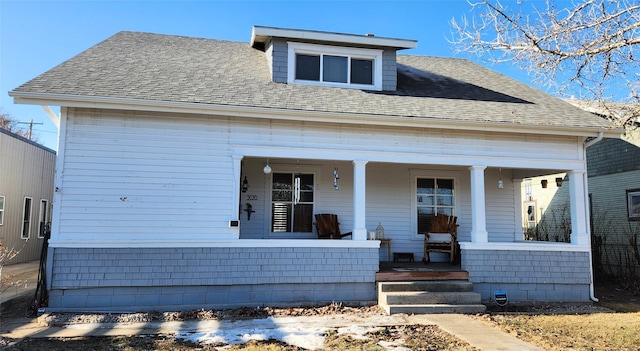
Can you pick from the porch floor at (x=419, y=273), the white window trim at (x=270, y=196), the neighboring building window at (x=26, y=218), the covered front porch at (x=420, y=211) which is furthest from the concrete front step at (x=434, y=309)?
the neighboring building window at (x=26, y=218)

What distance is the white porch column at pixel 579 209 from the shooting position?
9.03 m

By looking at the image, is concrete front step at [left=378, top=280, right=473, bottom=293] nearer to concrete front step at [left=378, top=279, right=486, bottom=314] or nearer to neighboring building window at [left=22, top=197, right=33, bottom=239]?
concrete front step at [left=378, top=279, right=486, bottom=314]

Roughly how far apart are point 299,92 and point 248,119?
4.43 ft

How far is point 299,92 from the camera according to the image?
29.3ft

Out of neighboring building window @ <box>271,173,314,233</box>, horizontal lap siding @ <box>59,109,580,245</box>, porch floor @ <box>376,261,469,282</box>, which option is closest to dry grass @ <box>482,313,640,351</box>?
porch floor @ <box>376,261,469,282</box>

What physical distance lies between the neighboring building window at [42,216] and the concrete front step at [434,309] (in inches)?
557

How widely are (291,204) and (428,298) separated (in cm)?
346

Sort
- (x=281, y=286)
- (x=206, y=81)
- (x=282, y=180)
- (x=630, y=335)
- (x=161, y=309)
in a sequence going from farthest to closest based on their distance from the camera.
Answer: (x=282, y=180)
(x=206, y=81)
(x=281, y=286)
(x=161, y=309)
(x=630, y=335)

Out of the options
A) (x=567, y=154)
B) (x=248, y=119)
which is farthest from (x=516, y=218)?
(x=248, y=119)

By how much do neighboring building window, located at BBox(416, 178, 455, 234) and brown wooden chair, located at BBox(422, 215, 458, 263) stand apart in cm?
20

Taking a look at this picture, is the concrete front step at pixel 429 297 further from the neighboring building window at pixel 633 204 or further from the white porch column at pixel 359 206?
the neighboring building window at pixel 633 204

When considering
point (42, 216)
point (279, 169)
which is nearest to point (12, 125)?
point (42, 216)

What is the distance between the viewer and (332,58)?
993 cm

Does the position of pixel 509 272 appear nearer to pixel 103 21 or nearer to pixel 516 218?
pixel 516 218
